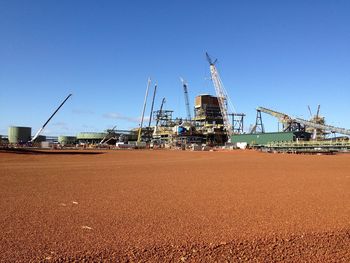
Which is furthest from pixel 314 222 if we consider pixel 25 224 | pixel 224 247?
pixel 25 224

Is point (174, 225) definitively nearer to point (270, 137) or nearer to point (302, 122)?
point (270, 137)

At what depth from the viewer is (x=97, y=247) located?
28.4 ft

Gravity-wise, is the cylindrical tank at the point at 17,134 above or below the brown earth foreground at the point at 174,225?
above

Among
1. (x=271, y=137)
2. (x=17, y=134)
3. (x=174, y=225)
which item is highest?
(x=17, y=134)

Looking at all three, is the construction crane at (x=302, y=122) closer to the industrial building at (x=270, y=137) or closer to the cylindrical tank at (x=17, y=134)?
the industrial building at (x=270, y=137)

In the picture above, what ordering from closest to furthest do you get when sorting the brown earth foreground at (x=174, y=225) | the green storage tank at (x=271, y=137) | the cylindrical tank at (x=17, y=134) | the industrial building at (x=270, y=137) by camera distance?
the brown earth foreground at (x=174, y=225)
the industrial building at (x=270, y=137)
the green storage tank at (x=271, y=137)
the cylindrical tank at (x=17, y=134)

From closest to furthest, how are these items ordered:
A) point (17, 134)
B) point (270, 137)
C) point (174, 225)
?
point (174, 225), point (270, 137), point (17, 134)

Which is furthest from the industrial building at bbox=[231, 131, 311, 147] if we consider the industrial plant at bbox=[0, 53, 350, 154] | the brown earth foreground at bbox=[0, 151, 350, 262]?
the brown earth foreground at bbox=[0, 151, 350, 262]

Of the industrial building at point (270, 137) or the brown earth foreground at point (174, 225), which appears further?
the industrial building at point (270, 137)

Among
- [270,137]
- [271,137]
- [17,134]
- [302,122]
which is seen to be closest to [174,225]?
[271,137]

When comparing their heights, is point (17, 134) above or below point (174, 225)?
above

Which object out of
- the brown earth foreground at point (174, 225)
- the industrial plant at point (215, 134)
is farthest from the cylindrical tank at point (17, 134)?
the brown earth foreground at point (174, 225)

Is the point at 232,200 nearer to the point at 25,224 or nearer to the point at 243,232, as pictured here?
the point at 243,232

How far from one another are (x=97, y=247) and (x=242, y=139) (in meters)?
121
